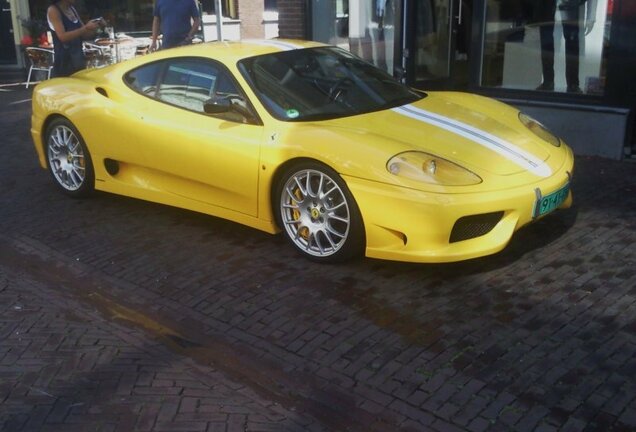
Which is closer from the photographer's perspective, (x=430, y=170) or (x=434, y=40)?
(x=430, y=170)

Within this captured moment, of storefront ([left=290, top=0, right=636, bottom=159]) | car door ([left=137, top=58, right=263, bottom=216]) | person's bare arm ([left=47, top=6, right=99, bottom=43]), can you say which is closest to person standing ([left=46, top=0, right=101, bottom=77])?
person's bare arm ([left=47, top=6, right=99, bottom=43])

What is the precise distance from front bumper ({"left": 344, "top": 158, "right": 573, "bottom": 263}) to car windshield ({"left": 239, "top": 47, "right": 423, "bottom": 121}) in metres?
0.85

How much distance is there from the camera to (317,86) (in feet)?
18.0

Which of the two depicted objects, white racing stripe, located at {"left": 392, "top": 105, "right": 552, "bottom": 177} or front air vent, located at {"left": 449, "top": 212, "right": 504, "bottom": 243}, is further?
white racing stripe, located at {"left": 392, "top": 105, "right": 552, "bottom": 177}

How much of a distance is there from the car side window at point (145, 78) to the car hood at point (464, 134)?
1709 mm

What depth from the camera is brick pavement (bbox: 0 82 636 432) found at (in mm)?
3406

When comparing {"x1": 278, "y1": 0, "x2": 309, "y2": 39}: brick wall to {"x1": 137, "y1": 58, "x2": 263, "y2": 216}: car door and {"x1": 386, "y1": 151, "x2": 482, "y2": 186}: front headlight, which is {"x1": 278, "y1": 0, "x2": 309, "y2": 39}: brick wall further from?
{"x1": 386, "y1": 151, "x2": 482, "y2": 186}: front headlight

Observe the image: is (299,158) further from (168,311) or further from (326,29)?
(326,29)

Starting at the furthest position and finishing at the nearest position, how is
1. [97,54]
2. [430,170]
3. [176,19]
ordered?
[97,54] < [176,19] < [430,170]

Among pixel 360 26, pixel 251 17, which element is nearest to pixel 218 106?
pixel 360 26

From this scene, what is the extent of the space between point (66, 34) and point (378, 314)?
234 inches

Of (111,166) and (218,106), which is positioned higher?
(218,106)

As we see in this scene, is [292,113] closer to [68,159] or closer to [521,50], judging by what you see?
[68,159]

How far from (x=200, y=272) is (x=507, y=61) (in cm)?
539
